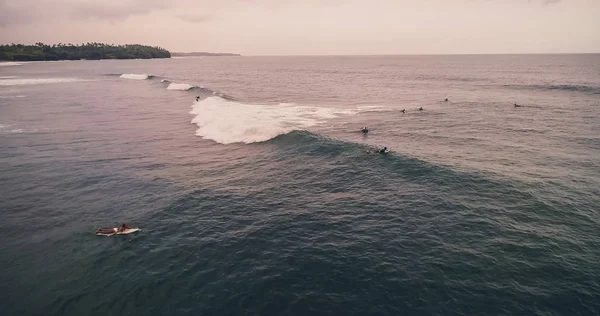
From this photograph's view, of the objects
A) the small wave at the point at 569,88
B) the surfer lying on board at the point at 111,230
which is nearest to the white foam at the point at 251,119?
the surfer lying on board at the point at 111,230

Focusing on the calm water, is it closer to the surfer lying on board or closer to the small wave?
the surfer lying on board

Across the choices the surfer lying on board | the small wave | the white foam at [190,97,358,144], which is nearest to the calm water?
the white foam at [190,97,358,144]

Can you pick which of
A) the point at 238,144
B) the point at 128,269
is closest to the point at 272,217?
the point at 128,269

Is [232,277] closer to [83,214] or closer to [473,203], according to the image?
[83,214]

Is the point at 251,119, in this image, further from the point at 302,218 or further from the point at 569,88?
the point at 569,88

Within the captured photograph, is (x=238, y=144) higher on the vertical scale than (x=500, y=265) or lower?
higher

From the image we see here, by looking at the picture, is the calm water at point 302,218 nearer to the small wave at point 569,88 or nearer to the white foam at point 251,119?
the white foam at point 251,119

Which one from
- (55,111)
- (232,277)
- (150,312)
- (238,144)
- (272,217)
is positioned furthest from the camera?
(55,111)
